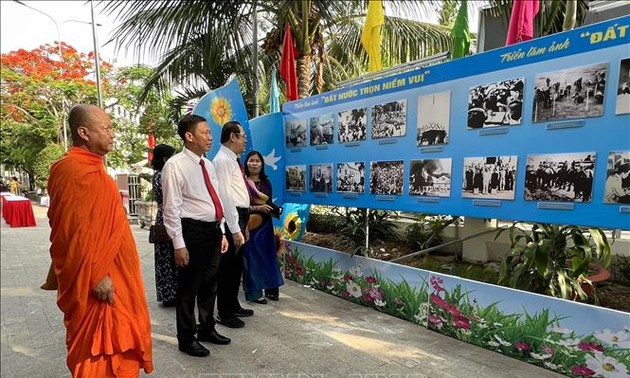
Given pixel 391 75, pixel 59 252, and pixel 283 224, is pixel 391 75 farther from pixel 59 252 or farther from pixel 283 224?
pixel 59 252

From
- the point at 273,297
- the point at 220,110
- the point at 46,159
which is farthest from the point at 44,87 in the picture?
the point at 273,297

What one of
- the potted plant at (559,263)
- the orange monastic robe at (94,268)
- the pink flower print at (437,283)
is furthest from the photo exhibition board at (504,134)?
the orange monastic robe at (94,268)

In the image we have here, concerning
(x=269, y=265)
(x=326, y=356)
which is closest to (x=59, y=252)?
(x=326, y=356)

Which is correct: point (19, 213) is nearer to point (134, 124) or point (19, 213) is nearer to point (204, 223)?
point (134, 124)

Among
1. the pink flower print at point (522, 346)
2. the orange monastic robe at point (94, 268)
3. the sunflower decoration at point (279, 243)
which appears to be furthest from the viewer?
the sunflower decoration at point (279, 243)

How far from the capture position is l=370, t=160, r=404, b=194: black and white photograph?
11.4 feet

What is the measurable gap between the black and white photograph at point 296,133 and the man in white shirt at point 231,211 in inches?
56.0

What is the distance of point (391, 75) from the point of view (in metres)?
3.59

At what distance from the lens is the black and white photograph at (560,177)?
2.35 meters

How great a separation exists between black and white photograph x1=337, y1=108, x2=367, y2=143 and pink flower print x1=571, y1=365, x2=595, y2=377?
7.74ft

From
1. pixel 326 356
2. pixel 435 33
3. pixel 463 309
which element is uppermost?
pixel 435 33

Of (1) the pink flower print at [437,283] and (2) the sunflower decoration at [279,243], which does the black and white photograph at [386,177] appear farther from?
(2) the sunflower decoration at [279,243]

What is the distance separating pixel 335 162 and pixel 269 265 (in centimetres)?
123

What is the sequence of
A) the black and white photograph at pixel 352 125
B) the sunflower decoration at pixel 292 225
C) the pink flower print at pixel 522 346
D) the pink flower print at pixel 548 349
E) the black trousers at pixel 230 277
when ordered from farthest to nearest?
the sunflower decoration at pixel 292 225 → the black and white photograph at pixel 352 125 → the black trousers at pixel 230 277 → the pink flower print at pixel 522 346 → the pink flower print at pixel 548 349
